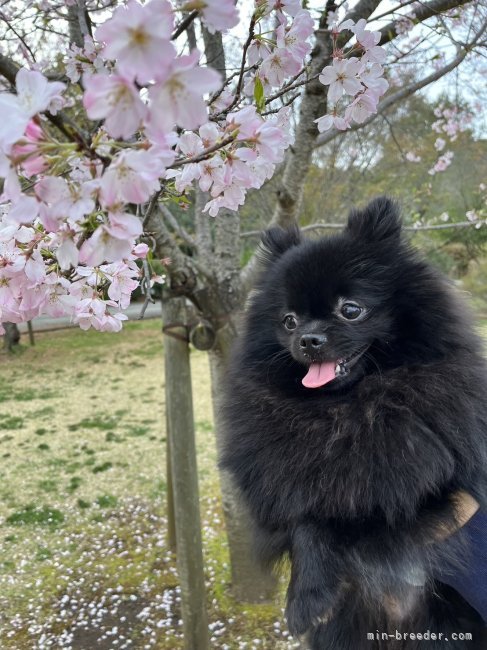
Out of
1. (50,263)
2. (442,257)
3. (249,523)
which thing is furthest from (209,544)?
(442,257)

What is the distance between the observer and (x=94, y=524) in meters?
4.44

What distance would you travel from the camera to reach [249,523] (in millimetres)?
1903

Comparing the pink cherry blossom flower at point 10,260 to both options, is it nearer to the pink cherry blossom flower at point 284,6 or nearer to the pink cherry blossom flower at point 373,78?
the pink cherry blossom flower at point 284,6

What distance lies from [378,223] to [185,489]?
2.03m

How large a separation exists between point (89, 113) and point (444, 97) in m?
6.65


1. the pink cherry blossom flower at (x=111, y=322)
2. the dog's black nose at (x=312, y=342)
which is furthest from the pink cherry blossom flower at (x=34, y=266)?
the dog's black nose at (x=312, y=342)

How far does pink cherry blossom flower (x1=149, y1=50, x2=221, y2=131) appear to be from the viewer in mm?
Result: 648

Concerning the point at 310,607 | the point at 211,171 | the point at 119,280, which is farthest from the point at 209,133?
the point at 310,607

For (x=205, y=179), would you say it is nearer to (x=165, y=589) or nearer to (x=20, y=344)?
(x=165, y=589)

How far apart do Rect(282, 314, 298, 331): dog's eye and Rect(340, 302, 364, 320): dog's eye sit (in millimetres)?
160

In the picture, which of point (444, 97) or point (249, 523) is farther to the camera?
point (444, 97)

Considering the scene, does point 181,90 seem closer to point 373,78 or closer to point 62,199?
point 62,199

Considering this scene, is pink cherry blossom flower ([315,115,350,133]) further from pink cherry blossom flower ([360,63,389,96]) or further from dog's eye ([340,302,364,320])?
dog's eye ([340,302,364,320])

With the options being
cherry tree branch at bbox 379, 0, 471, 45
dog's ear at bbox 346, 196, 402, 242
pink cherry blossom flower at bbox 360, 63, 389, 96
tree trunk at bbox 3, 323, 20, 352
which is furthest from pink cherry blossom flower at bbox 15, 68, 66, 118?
tree trunk at bbox 3, 323, 20, 352
